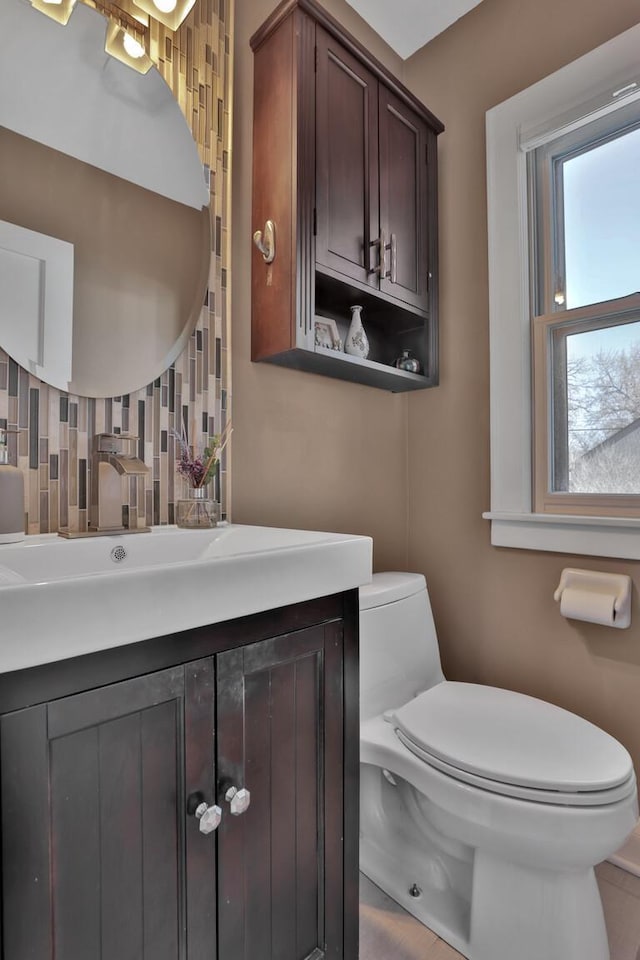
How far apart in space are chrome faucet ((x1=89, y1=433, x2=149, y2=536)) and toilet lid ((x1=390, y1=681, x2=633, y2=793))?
2.55 ft

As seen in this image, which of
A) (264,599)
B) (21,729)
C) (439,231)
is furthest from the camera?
(439,231)

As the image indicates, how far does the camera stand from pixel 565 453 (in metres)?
1.57

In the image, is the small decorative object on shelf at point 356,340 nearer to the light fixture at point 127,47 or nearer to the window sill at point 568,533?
the window sill at point 568,533

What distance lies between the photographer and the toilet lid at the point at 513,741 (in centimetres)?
96

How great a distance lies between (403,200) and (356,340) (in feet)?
1.62

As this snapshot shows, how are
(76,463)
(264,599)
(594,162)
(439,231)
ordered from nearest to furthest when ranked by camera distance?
(264,599)
(76,463)
(594,162)
(439,231)

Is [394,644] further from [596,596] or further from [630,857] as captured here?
[630,857]

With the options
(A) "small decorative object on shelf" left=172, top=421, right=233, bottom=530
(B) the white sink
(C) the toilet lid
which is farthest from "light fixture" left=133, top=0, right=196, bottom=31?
(C) the toilet lid

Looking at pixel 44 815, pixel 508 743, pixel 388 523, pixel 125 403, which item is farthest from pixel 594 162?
pixel 44 815

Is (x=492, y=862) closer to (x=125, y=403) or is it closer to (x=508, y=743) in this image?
(x=508, y=743)

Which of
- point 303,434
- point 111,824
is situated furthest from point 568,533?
point 111,824

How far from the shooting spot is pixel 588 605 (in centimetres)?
140

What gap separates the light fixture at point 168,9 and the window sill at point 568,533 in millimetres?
1542

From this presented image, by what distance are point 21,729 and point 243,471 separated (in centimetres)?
90
